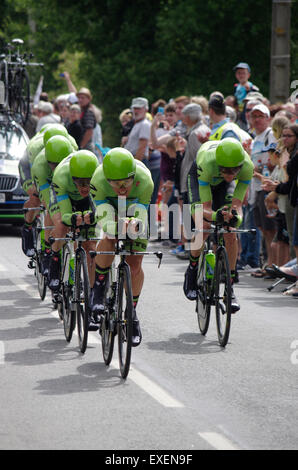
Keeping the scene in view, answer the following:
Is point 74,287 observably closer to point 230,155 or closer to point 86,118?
point 230,155

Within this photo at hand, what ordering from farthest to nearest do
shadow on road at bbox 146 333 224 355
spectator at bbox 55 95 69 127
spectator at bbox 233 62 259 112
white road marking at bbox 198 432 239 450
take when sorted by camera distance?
spectator at bbox 55 95 69 127
spectator at bbox 233 62 259 112
shadow on road at bbox 146 333 224 355
white road marking at bbox 198 432 239 450

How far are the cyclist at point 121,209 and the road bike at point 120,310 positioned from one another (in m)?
0.08

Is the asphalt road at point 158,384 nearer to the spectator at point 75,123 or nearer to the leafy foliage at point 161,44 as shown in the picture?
the spectator at point 75,123

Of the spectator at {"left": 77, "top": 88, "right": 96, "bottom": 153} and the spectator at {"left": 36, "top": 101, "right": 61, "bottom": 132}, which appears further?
the spectator at {"left": 36, "top": 101, "right": 61, "bottom": 132}

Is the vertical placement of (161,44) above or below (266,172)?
above

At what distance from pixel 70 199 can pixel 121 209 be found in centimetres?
186

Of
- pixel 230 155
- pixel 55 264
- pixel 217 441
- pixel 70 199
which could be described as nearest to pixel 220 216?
pixel 230 155

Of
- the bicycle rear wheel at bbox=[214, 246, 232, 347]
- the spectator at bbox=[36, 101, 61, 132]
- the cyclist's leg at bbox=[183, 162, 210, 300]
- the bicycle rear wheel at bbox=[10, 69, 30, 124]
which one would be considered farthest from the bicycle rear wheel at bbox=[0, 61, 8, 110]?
the bicycle rear wheel at bbox=[214, 246, 232, 347]

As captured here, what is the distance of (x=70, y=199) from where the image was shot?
34.6ft

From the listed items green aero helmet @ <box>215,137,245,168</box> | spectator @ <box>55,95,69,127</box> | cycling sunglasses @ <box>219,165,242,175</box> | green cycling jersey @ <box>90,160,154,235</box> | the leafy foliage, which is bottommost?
green cycling jersey @ <box>90,160,154,235</box>

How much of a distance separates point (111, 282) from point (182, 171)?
23.1 feet

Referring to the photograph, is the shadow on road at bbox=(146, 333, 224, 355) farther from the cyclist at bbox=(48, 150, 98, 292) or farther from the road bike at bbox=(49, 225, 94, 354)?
the cyclist at bbox=(48, 150, 98, 292)

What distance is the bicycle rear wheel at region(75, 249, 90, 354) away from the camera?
912cm

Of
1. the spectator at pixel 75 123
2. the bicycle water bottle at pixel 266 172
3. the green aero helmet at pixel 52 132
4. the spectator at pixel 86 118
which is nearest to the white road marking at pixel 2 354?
the green aero helmet at pixel 52 132
